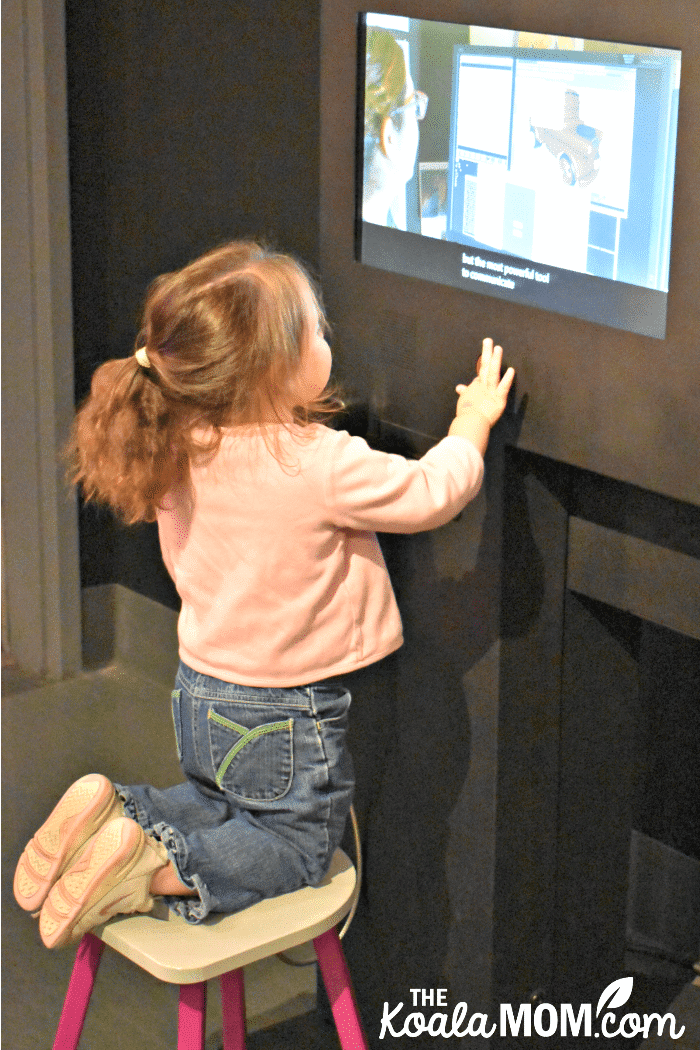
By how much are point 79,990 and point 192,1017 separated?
20cm

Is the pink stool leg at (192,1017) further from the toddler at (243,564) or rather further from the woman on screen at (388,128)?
the woman on screen at (388,128)

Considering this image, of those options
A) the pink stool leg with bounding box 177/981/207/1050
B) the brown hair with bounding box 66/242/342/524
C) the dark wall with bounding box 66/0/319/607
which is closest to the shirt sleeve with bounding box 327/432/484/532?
the brown hair with bounding box 66/242/342/524

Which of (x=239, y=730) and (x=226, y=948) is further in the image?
(x=239, y=730)

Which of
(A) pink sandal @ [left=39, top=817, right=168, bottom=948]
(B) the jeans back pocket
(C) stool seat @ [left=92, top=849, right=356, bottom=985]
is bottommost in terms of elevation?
(C) stool seat @ [left=92, top=849, right=356, bottom=985]

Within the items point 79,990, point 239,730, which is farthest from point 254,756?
point 79,990

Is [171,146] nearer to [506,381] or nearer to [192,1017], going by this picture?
[506,381]

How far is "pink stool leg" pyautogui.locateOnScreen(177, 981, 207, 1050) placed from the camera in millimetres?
1620

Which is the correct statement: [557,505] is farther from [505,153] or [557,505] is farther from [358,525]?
[505,153]

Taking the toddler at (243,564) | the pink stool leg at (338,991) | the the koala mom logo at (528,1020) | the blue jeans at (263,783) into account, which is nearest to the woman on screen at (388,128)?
the toddler at (243,564)

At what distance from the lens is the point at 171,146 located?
9.42ft

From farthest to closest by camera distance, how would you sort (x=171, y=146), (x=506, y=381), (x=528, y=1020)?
(x=171, y=146) → (x=528, y=1020) → (x=506, y=381)

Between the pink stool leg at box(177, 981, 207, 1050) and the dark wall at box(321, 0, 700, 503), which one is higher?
the dark wall at box(321, 0, 700, 503)

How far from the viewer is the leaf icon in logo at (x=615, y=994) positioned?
6.86 ft

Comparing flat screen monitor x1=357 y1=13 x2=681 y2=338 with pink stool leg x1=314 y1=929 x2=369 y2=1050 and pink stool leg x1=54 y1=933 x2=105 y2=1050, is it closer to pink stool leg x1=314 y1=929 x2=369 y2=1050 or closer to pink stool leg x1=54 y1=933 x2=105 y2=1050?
pink stool leg x1=314 y1=929 x2=369 y2=1050
